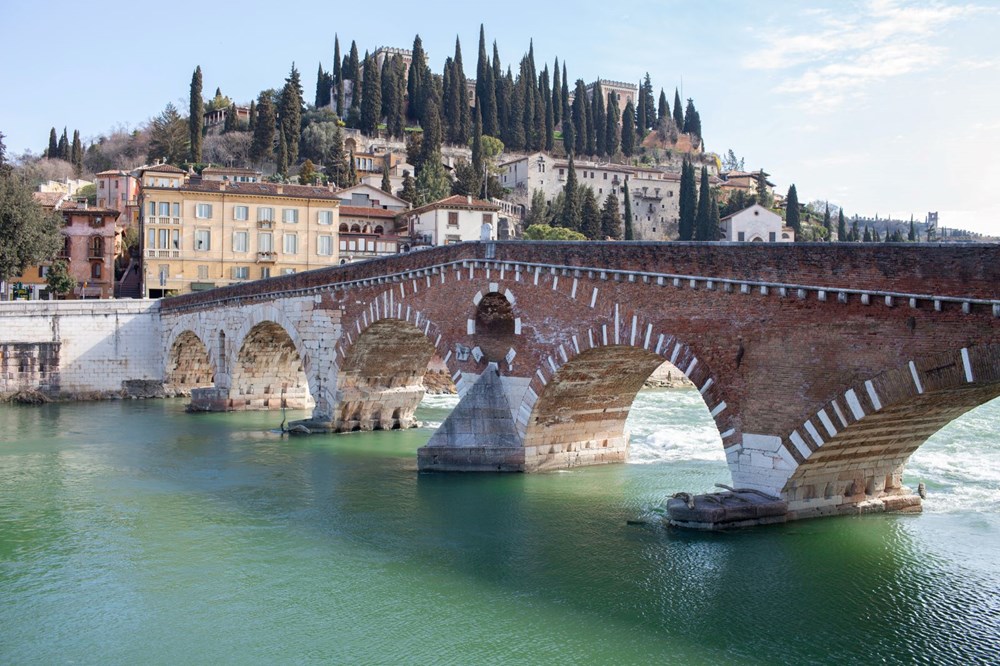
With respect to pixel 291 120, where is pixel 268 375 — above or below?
below

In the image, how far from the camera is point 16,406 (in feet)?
121

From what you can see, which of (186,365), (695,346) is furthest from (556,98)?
(695,346)

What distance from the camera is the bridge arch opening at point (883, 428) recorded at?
43.0 ft

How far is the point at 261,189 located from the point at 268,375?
16913 mm

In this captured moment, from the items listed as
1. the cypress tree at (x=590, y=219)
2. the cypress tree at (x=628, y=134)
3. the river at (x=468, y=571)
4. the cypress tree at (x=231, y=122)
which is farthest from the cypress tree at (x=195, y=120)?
the river at (x=468, y=571)

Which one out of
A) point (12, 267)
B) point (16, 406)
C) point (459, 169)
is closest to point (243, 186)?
point (12, 267)

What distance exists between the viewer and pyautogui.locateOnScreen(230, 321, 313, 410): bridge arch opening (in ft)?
115

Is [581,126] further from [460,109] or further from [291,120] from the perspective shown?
[291,120]

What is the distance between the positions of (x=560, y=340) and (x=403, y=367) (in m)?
10.6

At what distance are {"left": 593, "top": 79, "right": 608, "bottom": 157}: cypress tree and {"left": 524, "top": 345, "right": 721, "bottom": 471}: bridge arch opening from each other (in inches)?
3287

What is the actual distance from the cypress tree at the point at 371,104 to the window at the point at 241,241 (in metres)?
43.5

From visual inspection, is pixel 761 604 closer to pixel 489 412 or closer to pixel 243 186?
pixel 489 412

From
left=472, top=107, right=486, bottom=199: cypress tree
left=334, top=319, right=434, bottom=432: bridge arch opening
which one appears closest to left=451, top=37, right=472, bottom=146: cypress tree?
left=472, top=107, right=486, bottom=199: cypress tree

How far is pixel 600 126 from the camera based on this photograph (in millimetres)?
103938
